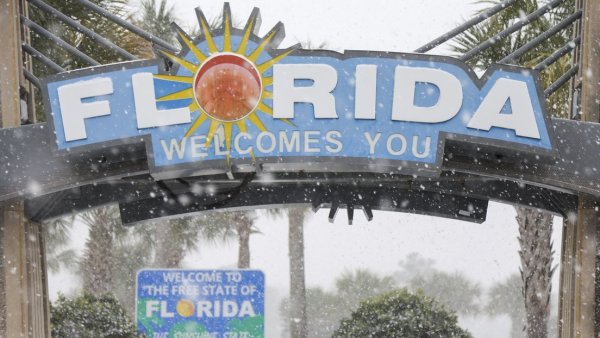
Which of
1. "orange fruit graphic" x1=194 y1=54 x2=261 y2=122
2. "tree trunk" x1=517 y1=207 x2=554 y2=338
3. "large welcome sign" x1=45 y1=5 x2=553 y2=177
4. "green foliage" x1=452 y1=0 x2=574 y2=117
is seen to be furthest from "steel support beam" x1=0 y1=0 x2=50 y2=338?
"tree trunk" x1=517 y1=207 x2=554 y2=338

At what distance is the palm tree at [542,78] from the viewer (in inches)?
600

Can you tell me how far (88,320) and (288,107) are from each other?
8725 millimetres

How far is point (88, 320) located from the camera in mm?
15703

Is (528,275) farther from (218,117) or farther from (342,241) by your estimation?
(342,241)

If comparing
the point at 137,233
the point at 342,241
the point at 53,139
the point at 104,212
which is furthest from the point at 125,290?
the point at 342,241

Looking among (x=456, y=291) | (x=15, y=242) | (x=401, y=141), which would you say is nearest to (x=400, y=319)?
(x=401, y=141)

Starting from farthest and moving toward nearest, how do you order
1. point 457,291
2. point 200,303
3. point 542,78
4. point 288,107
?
point 457,291 → point 542,78 → point 200,303 → point 288,107

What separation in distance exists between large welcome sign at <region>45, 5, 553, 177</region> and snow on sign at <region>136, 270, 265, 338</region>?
5131 millimetres

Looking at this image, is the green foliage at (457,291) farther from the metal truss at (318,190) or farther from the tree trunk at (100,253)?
the metal truss at (318,190)

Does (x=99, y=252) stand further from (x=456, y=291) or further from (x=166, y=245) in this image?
(x=456, y=291)

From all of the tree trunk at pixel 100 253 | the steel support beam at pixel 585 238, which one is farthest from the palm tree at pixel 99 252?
the steel support beam at pixel 585 238

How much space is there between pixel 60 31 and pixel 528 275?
933cm

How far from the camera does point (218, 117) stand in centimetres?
832

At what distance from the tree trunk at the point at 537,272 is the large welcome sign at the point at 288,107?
29.8 feet
